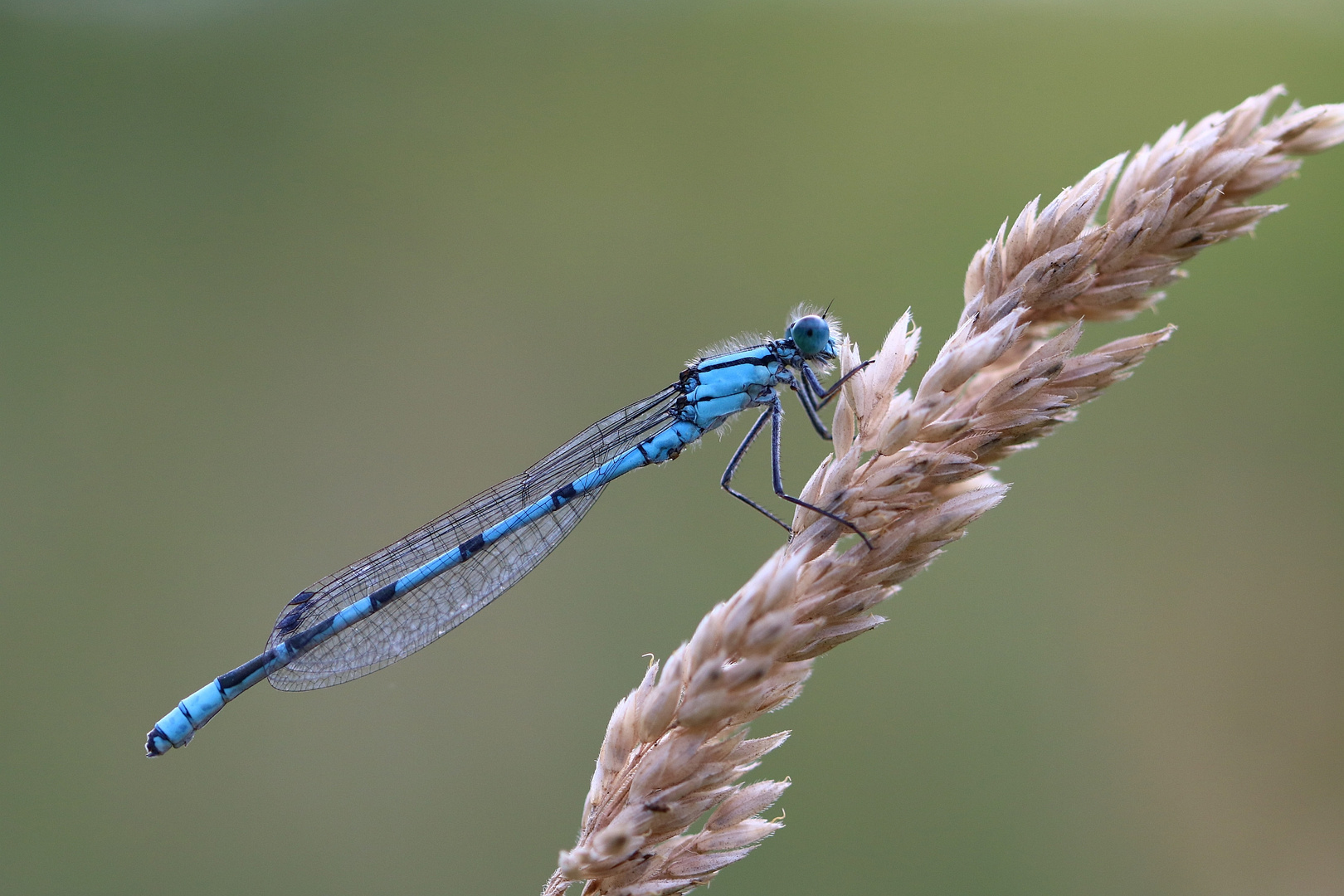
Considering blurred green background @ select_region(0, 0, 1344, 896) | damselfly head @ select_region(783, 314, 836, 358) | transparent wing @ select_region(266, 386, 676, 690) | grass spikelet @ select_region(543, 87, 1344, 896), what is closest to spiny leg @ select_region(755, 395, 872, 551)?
grass spikelet @ select_region(543, 87, 1344, 896)

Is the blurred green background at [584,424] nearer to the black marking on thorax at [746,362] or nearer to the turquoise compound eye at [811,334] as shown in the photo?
the black marking on thorax at [746,362]

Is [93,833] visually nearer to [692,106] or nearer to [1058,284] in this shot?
[1058,284]

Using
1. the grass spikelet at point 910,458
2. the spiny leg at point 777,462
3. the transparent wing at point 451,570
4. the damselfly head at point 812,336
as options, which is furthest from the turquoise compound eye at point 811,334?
the grass spikelet at point 910,458

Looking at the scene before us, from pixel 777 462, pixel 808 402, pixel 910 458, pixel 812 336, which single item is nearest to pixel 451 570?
pixel 777 462

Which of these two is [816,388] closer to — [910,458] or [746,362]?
[746,362]

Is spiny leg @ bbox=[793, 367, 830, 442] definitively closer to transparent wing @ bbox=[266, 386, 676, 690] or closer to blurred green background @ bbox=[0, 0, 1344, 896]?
transparent wing @ bbox=[266, 386, 676, 690]
